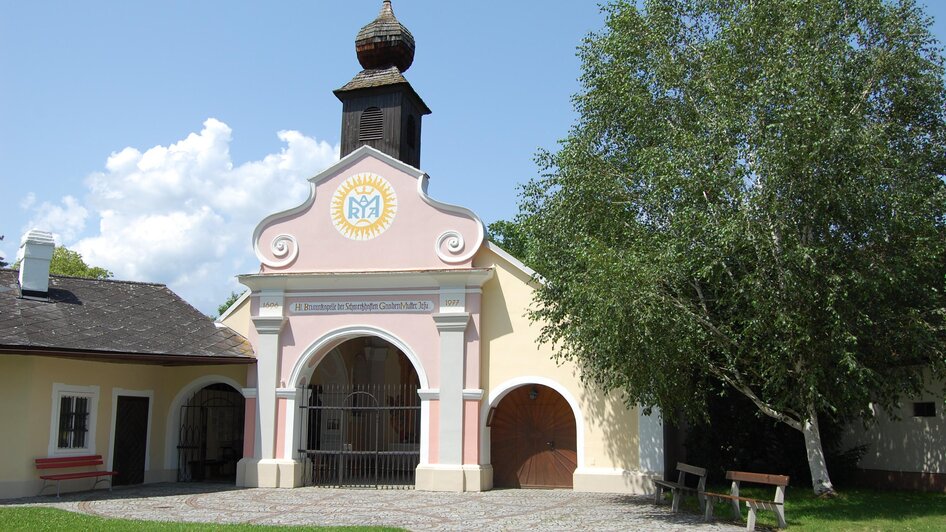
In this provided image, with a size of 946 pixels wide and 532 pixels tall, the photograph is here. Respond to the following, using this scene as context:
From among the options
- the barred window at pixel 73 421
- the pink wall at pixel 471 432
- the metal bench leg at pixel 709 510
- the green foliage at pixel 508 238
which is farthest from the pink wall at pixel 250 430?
the green foliage at pixel 508 238

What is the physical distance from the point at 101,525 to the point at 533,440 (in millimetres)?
9124

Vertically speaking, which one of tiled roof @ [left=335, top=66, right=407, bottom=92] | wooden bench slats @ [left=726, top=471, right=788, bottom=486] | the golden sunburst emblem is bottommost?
wooden bench slats @ [left=726, top=471, right=788, bottom=486]

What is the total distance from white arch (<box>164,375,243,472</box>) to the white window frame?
2148mm

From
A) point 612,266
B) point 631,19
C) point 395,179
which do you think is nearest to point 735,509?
point 612,266

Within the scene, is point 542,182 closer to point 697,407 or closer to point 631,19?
point 631,19

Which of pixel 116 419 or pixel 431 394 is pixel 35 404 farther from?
pixel 431 394

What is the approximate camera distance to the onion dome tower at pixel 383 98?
63.1 ft

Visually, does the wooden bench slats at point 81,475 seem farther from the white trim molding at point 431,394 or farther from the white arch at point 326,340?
the white trim molding at point 431,394

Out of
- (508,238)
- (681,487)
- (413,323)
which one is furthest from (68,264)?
(681,487)

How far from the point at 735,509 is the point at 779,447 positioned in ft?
19.6

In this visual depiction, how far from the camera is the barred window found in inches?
616

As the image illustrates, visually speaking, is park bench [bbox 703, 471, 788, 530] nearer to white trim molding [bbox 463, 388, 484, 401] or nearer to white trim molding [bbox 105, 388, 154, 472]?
white trim molding [bbox 463, 388, 484, 401]

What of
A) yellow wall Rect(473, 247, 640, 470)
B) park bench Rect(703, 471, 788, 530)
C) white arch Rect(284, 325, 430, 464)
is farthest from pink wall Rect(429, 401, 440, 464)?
park bench Rect(703, 471, 788, 530)

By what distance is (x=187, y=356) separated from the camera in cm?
1600
